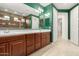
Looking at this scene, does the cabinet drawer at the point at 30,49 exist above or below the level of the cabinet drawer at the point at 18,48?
below

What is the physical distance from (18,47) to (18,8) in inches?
25.6

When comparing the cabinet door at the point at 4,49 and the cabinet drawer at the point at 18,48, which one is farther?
the cabinet drawer at the point at 18,48

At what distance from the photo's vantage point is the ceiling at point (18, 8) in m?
1.85

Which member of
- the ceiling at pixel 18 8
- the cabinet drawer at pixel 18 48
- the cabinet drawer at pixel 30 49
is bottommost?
the cabinet drawer at pixel 30 49

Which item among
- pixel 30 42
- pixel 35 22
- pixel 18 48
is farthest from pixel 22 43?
pixel 35 22

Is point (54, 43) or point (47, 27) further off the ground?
point (47, 27)

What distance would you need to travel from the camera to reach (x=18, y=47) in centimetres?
198

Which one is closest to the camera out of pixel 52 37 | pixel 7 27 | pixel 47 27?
pixel 7 27

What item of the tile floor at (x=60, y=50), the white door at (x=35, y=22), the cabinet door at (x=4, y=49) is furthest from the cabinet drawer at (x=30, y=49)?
the cabinet door at (x=4, y=49)

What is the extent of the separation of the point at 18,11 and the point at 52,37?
37.5 inches

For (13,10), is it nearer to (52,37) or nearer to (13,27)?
(13,27)

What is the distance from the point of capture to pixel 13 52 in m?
1.87

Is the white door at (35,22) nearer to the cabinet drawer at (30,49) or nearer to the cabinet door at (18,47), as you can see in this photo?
the cabinet door at (18,47)

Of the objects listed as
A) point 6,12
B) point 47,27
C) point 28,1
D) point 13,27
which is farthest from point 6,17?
point 47,27
